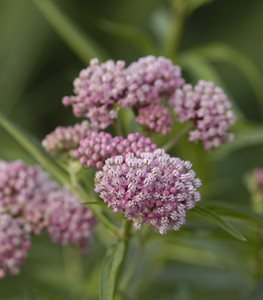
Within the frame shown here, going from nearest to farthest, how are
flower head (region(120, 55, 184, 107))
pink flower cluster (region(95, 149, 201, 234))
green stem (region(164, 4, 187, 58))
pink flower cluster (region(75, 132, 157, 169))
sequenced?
pink flower cluster (region(95, 149, 201, 234))
pink flower cluster (region(75, 132, 157, 169))
flower head (region(120, 55, 184, 107))
green stem (region(164, 4, 187, 58))

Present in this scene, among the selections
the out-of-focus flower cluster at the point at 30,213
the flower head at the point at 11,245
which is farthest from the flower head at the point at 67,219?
the flower head at the point at 11,245

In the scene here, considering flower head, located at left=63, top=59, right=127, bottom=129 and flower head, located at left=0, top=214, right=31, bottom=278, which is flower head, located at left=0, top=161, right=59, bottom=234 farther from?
flower head, located at left=63, top=59, right=127, bottom=129

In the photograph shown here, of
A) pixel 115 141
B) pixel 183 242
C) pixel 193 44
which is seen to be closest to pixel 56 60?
pixel 193 44

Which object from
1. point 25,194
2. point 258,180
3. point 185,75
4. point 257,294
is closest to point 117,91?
point 25,194

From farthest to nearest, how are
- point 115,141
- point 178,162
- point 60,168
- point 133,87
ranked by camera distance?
point 60,168 < point 133,87 < point 115,141 < point 178,162

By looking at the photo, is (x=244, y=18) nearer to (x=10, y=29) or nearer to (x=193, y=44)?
(x=193, y=44)

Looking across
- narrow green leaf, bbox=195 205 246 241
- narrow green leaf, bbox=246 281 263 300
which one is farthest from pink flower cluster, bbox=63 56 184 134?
narrow green leaf, bbox=246 281 263 300
